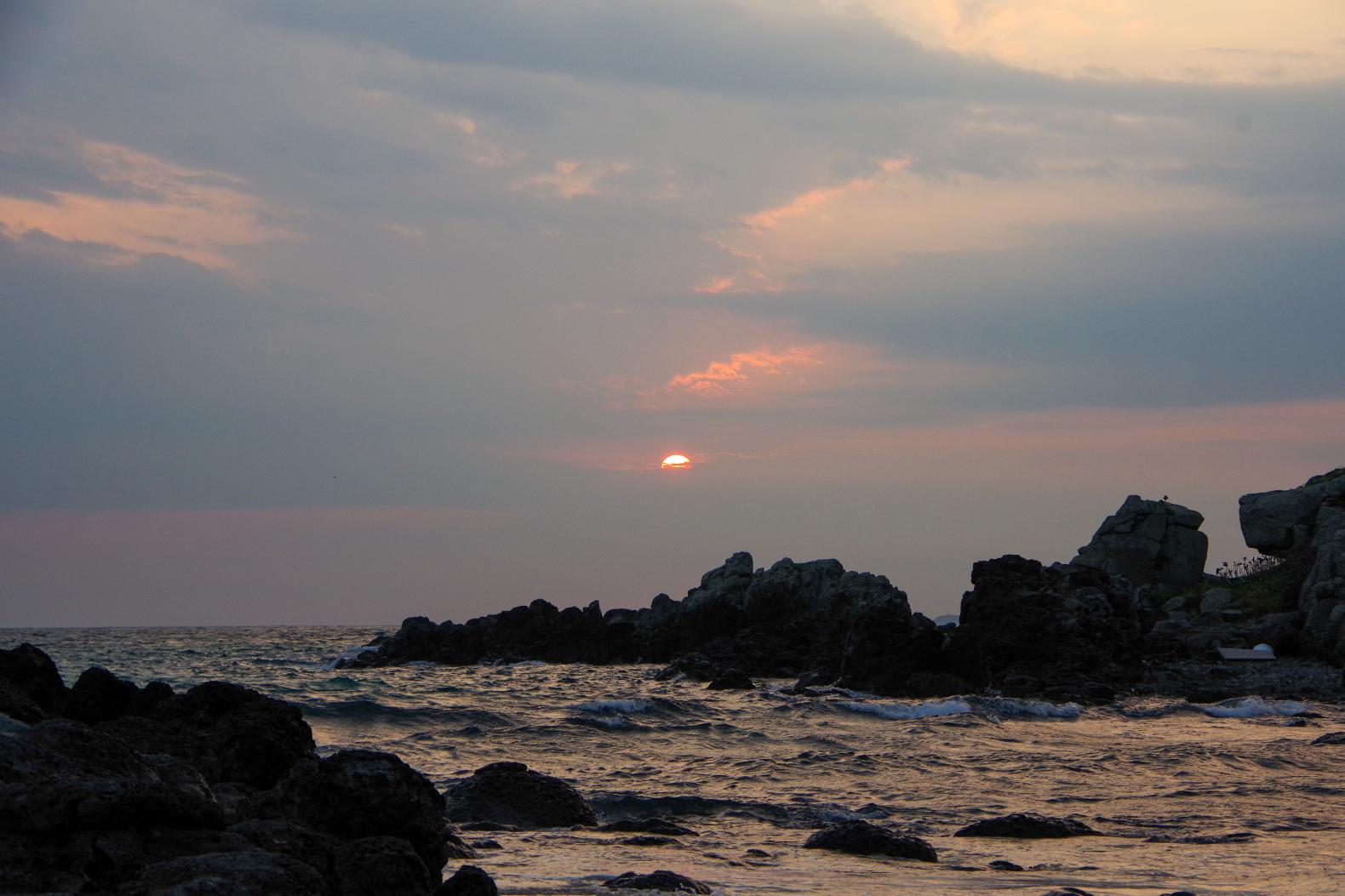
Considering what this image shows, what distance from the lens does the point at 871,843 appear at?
12.6 metres

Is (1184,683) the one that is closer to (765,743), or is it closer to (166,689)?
(765,743)

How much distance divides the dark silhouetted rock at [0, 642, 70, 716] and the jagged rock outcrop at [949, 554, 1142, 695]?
27.2 metres

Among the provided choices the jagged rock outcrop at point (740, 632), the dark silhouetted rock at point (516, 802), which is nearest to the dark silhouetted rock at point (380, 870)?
the dark silhouetted rock at point (516, 802)

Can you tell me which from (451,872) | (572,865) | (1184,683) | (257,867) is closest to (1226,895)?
(572,865)

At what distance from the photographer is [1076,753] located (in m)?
22.7

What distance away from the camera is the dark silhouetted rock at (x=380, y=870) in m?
7.83

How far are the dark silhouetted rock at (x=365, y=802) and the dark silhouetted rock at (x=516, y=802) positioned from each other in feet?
15.1

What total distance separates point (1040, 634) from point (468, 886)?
33.3 meters

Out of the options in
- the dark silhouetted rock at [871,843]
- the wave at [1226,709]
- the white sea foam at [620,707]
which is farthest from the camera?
the wave at [1226,709]

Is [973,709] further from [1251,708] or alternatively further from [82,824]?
[82,824]

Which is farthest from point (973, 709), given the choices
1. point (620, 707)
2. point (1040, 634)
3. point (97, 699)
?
point (97, 699)

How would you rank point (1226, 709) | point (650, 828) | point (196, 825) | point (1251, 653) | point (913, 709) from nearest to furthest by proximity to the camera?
point (196, 825)
point (650, 828)
point (1226, 709)
point (913, 709)
point (1251, 653)

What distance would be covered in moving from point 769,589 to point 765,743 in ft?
112

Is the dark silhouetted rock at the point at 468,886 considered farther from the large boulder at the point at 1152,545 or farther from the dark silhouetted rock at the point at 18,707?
the large boulder at the point at 1152,545
